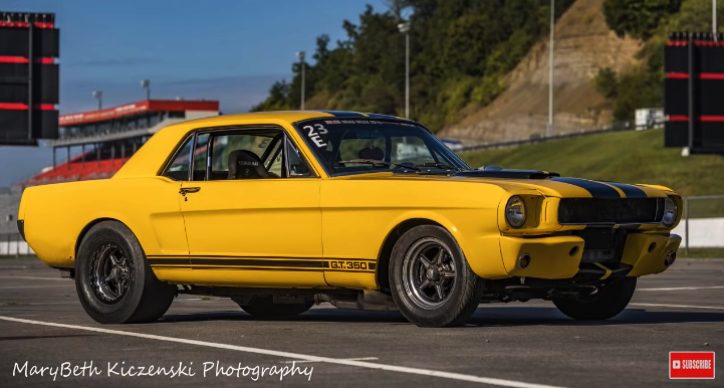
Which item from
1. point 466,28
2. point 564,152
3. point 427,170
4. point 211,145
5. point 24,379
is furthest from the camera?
point 466,28

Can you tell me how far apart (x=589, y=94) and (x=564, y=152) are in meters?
35.1

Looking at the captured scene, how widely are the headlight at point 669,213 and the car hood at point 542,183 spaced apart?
74mm

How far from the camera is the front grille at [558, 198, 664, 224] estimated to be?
9016mm

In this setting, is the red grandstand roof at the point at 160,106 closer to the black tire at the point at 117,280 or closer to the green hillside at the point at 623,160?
the green hillside at the point at 623,160

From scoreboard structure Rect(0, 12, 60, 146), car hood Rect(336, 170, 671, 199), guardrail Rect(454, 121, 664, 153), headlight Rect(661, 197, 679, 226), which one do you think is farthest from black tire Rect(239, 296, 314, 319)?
guardrail Rect(454, 121, 664, 153)

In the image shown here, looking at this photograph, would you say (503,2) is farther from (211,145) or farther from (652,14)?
(211,145)

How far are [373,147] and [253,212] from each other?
1028 millimetres

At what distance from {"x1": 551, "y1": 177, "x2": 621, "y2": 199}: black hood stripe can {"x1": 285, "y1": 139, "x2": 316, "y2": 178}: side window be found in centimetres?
180

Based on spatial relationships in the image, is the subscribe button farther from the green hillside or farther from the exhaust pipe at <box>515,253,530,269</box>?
the green hillside

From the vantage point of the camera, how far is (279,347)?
8.04m

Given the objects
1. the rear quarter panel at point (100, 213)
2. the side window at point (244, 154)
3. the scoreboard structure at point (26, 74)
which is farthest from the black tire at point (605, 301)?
the scoreboard structure at point (26, 74)

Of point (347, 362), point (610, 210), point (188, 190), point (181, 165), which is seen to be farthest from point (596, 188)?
point (181, 165)

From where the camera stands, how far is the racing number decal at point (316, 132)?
10.0 metres

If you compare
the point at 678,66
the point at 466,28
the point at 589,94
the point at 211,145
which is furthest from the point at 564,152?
the point at 211,145
